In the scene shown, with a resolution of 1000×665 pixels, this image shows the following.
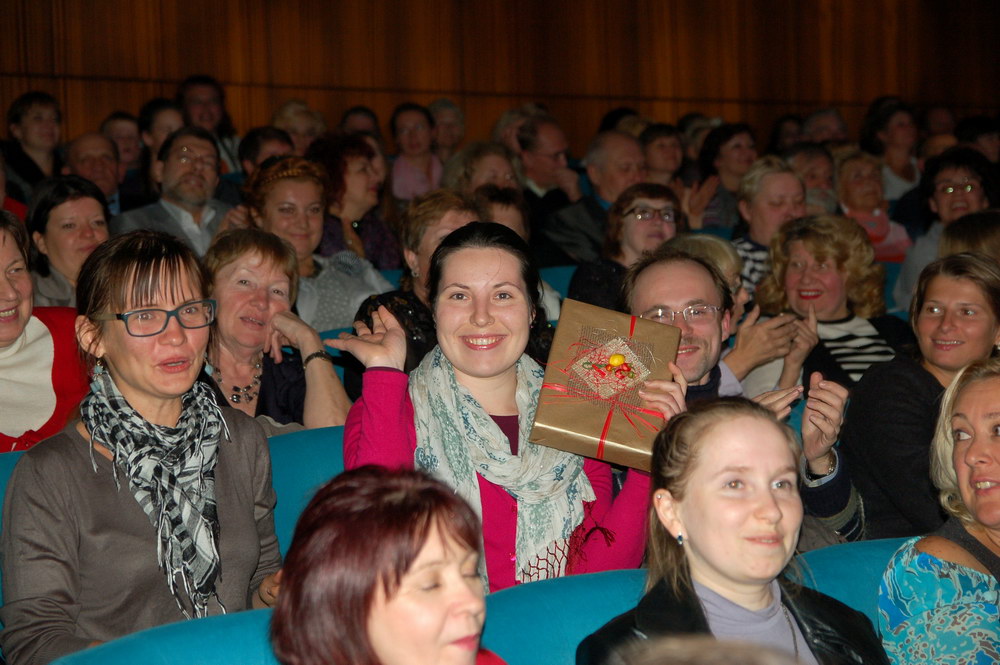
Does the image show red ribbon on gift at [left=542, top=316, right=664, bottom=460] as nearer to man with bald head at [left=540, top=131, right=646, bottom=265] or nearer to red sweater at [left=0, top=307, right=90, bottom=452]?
red sweater at [left=0, top=307, right=90, bottom=452]

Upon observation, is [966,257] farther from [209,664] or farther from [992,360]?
[209,664]

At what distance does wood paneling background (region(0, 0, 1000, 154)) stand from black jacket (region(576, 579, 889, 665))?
653 cm

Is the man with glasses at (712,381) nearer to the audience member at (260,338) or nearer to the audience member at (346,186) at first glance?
the audience member at (260,338)

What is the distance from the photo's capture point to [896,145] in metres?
8.12

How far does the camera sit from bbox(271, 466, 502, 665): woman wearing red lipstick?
1450mm

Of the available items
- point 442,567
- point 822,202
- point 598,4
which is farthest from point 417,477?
point 598,4

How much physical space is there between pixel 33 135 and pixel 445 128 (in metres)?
2.82

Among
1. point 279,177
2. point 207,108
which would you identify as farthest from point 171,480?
point 207,108

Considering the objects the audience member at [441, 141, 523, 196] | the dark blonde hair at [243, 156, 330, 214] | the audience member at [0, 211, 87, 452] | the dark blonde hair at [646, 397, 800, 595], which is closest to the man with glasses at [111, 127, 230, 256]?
the dark blonde hair at [243, 156, 330, 214]

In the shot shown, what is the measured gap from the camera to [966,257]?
324cm

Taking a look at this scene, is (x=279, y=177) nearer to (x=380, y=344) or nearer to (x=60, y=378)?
(x=60, y=378)

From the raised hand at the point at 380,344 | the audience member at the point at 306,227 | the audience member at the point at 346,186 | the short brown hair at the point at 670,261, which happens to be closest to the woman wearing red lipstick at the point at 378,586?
the raised hand at the point at 380,344

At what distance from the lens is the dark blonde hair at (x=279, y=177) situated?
4.32m

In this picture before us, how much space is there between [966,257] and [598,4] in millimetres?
6733
